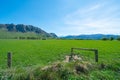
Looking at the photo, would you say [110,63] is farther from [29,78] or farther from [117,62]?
[29,78]

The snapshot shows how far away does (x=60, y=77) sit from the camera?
307 inches

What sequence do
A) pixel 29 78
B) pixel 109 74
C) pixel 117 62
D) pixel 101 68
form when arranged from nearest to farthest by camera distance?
1. pixel 29 78
2. pixel 109 74
3. pixel 101 68
4. pixel 117 62

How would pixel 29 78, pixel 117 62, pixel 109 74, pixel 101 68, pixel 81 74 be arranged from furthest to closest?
pixel 117 62
pixel 101 68
pixel 109 74
pixel 81 74
pixel 29 78

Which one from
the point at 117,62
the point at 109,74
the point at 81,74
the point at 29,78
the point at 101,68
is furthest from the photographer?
the point at 117,62

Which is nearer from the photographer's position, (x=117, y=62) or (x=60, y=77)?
(x=60, y=77)

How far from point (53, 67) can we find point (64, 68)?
60cm

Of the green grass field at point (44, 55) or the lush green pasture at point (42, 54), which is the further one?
the lush green pasture at point (42, 54)

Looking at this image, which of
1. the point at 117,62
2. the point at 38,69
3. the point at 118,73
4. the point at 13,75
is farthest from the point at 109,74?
the point at 13,75

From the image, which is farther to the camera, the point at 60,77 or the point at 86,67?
the point at 86,67

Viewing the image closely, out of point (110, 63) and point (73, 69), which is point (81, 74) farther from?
point (110, 63)

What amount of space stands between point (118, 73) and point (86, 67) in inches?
79.4

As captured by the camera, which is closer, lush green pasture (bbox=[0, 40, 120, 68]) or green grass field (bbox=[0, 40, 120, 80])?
green grass field (bbox=[0, 40, 120, 80])

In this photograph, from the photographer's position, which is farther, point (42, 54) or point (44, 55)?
point (42, 54)

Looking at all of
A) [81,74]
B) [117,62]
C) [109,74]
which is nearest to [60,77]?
[81,74]
